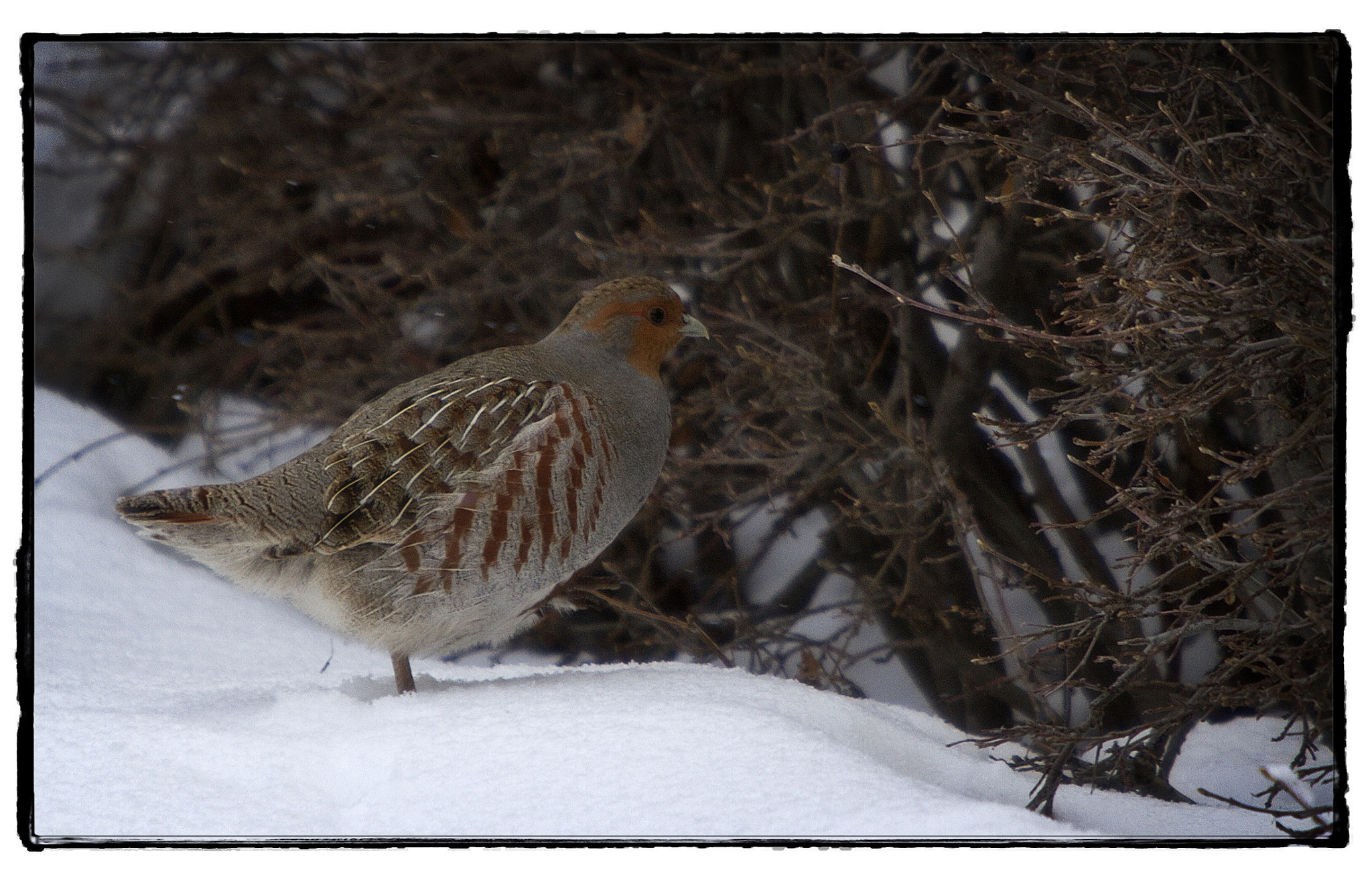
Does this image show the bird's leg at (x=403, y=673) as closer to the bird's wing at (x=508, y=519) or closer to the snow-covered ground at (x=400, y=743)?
the snow-covered ground at (x=400, y=743)

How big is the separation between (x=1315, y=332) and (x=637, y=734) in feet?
4.32

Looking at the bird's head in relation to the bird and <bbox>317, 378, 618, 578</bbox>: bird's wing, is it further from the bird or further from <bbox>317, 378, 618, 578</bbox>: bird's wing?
<bbox>317, 378, 618, 578</bbox>: bird's wing

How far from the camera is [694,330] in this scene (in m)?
2.06

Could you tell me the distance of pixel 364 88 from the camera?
199 centimetres

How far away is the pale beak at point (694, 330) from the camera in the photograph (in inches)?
81.3

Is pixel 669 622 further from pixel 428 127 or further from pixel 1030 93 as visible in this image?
pixel 1030 93

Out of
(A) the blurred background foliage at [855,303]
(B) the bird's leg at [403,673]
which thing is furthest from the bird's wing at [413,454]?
(B) the bird's leg at [403,673]

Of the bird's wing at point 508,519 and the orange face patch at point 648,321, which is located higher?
the orange face patch at point 648,321

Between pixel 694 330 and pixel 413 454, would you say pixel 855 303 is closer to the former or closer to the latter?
pixel 694 330

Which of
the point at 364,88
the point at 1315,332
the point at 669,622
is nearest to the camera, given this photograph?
the point at 1315,332

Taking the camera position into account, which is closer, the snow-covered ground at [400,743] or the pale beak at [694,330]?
the snow-covered ground at [400,743]

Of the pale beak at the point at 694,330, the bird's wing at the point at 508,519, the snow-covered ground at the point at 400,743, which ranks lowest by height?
the snow-covered ground at the point at 400,743

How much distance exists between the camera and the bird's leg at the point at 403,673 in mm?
2086

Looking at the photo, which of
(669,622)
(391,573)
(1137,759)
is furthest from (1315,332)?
(391,573)
